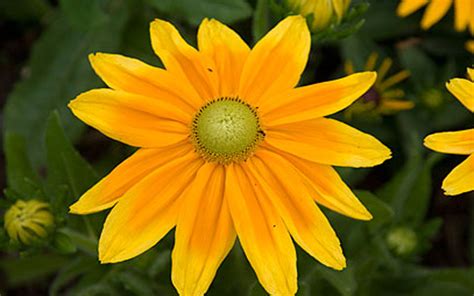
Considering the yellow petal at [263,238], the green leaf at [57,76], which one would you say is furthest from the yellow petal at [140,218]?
the green leaf at [57,76]

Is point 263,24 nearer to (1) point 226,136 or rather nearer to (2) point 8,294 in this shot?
(1) point 226,136

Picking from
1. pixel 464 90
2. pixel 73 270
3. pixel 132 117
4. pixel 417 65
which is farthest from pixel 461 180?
pixel 417 65

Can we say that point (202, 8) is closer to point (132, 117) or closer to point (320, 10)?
point (320, 10)

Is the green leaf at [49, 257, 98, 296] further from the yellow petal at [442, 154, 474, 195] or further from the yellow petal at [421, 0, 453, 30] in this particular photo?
the yellow petal at [421, 0, 453, 30]

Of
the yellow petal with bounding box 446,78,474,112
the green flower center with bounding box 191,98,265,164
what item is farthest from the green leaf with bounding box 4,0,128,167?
the yellow petal with bounding box 446,78,474,112

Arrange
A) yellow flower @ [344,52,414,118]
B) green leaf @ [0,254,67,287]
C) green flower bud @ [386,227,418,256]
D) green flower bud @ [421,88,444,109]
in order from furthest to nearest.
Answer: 1. green leaf @ [0,254,67,287]
2. green flower bud @ [421,88,444,109]
3. yellow flower @ [344,52,414,118]
4. green flower bud @ [386,227,418,256]

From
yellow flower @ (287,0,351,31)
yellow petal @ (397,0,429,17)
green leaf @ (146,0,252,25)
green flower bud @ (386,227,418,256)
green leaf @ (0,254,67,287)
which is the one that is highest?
yellow flower @ (287,0,351,31)

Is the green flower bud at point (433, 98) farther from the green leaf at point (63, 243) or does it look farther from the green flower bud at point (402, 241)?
the green leaf at point (63, 243)
